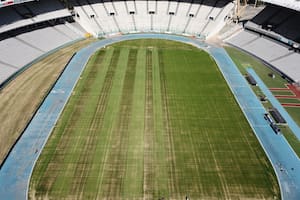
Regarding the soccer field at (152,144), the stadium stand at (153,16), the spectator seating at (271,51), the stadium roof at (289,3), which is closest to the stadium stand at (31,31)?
the stadium stand at (153,16)

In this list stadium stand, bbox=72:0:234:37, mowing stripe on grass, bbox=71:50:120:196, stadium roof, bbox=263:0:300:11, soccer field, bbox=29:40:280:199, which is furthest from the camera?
stadium stand, bbox=72:0:234:37

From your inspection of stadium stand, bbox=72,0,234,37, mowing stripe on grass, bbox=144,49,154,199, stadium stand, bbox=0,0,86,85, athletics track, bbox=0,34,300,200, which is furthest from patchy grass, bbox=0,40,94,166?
stadium stand, bbox=72,0,234,37

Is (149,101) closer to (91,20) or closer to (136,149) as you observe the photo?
(136,149)

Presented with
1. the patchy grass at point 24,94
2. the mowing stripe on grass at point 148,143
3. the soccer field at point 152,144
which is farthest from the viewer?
the patchy grass at point 24,94

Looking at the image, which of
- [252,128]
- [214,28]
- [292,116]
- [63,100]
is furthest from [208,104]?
[214,28]

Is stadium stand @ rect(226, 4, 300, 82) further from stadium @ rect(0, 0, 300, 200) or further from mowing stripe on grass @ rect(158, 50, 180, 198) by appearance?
mowing stripe on grass @ rect(158, 50, 180, 198)

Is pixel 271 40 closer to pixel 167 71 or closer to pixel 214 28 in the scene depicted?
pixel 214 28

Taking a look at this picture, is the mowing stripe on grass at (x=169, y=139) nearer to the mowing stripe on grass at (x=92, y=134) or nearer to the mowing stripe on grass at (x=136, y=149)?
the mowing stripe on grass at (x=136, y=149)
